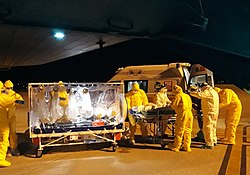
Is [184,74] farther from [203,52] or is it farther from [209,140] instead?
[203,52]

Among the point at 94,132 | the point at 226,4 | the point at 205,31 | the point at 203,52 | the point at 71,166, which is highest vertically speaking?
the point at 226,4

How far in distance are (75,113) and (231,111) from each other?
4556 millimetres

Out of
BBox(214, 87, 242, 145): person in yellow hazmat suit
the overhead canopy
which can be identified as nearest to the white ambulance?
BBox(214, 87, 242, 145): person in yellow hazmat suit

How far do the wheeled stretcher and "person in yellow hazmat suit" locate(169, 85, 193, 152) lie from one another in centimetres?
148

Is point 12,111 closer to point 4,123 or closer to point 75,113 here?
point 4,123

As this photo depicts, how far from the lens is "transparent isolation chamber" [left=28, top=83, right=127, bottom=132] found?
757 cm

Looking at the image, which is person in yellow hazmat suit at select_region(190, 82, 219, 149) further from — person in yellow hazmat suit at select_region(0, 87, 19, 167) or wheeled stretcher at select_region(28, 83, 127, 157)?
person in yellow hazmat suit at select_region(0, 87, 19, 167)

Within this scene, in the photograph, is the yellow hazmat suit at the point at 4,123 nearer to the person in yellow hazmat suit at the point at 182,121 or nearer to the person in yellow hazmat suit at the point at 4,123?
the person in yellow hazmat suit at the point at 4,123

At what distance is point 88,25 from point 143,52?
58.7 ft

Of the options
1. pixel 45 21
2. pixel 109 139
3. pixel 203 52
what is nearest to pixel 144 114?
pixel 109 139

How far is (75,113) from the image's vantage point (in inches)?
323

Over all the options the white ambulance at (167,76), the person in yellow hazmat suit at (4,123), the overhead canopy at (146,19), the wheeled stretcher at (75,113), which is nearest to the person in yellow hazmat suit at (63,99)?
the wheeled stretcher at (75,113)

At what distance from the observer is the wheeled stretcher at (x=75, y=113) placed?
7.36 meters

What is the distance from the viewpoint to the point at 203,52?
3.43 metres
